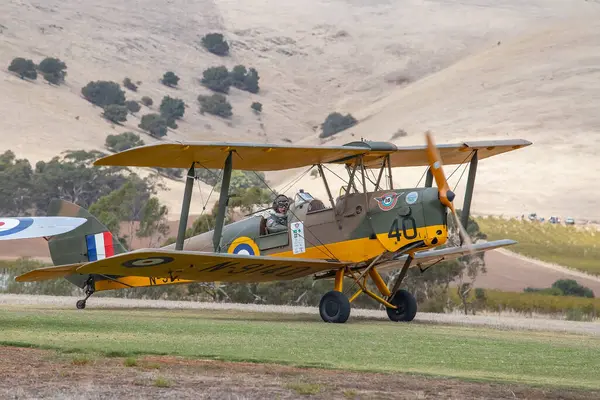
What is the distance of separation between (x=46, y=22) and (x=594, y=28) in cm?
6483

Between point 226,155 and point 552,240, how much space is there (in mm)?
42155

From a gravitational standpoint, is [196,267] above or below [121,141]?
below

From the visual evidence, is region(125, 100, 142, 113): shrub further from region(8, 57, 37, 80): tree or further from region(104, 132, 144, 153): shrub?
region(104, 132, 144, 153): shrub

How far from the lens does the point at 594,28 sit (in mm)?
124250

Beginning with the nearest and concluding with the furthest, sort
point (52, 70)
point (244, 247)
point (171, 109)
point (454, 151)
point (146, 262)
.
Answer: point (146, 262) → point (244, 247) → point (454, 151) → point (52, 70) → point (171, 109)

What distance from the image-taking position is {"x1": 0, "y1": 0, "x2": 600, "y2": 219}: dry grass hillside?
92125 mm

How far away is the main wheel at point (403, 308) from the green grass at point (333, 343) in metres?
0.91

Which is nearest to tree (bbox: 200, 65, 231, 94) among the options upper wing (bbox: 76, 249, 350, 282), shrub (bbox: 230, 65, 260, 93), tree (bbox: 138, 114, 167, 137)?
shrub (bbox: 230, 65, 260, 93)

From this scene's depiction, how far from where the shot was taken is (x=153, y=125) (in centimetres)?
10862

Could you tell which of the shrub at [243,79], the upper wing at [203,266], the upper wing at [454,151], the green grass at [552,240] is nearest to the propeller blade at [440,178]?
the upper wing at [454,151]

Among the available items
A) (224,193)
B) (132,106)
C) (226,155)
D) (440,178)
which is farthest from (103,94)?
(440,178)

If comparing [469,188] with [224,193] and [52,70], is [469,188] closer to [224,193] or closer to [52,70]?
[224,193]

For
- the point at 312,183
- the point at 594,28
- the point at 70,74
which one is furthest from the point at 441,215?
the point at 594,28

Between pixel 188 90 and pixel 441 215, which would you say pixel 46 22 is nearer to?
pixel 188 90
